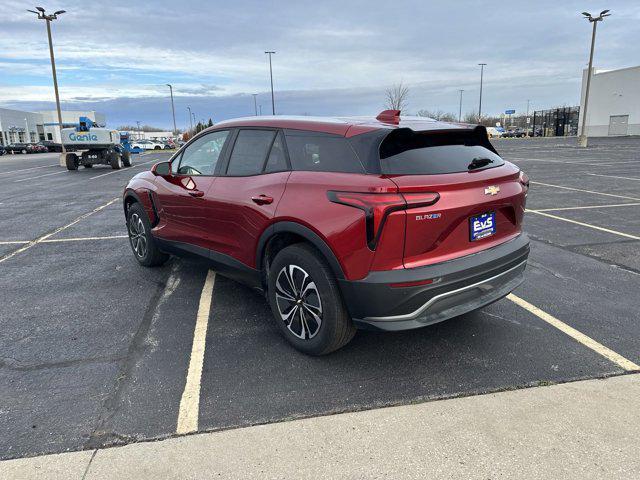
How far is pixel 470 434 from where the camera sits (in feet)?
8.45

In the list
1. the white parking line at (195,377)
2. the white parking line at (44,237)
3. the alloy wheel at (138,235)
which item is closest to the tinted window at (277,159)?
the white parking line at (195,377)

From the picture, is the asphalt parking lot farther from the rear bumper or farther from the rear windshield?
the rear windshield

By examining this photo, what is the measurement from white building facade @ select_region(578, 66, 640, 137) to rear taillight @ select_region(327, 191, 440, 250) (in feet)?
214

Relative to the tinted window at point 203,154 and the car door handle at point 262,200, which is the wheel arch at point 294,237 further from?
the tinted window at point 203,154

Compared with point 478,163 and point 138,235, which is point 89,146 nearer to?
point 138,235

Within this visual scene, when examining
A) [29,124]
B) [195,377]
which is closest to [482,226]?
[195,377]

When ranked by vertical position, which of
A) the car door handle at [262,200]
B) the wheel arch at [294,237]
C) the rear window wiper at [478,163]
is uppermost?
the rear window wiper at [478,163]

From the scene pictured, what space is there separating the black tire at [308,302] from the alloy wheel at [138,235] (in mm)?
2544

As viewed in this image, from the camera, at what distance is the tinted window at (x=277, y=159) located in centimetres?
354

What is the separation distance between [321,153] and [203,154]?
1683 mm

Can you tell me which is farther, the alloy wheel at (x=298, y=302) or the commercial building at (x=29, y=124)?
the commercial building at (x=29, y=124)

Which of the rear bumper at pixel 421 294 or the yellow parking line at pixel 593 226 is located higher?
the rear bumper at pixel 421 294

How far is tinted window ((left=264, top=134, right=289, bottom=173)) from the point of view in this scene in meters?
3.54

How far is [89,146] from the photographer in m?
23.7
